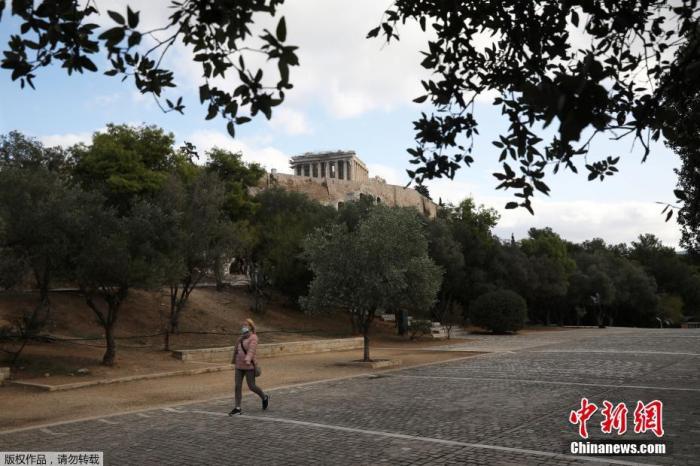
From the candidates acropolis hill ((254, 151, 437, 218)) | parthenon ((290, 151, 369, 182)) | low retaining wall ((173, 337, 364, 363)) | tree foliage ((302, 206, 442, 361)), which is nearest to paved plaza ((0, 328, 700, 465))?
tree foliage ((302, 206, 442, 361))

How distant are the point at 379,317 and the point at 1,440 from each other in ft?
115

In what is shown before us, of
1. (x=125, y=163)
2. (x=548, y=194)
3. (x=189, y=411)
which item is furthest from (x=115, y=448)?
(x=125, y=163)

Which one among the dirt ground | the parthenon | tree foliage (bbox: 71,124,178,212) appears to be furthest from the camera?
the parthenon

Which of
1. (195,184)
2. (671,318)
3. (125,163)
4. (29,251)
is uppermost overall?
(125,163)

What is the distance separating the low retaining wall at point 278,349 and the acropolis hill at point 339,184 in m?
19.4

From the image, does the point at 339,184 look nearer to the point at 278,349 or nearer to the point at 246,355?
the point at 278,349

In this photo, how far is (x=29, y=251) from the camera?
17.9 meters

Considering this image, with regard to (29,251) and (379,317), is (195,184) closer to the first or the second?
(29,251)

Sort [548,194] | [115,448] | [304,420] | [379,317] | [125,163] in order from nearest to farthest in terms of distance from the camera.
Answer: [548,194], [115,448], [304,420], [125,163], [379,317]

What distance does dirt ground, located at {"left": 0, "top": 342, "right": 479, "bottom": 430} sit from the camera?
11.4 m

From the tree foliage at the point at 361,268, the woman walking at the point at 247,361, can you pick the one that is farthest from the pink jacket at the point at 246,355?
the tree foliage at the point at 361,268

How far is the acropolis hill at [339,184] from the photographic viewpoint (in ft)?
246

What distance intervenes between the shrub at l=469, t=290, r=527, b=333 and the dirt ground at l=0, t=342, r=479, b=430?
1847cm

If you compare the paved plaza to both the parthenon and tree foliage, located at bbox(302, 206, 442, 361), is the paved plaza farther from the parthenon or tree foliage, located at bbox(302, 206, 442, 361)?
the parthenon
